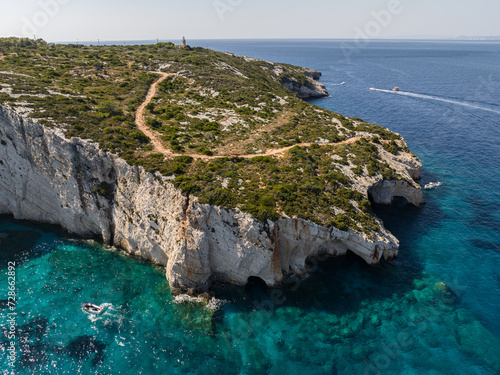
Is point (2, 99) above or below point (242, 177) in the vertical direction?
above

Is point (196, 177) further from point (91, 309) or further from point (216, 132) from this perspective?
point (91, 309)

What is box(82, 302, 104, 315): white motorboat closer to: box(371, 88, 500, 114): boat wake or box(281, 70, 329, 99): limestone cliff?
box(281, 70, 329, 99): limestone cliff

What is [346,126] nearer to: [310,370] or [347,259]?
[347,259]

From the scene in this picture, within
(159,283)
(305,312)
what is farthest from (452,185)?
(159,283)

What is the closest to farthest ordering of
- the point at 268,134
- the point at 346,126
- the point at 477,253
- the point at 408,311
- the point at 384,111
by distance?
1. the point at 408,311
2. the point at 477,253
3. the point at 268,134
4. the point at 346,126
5. the point at 384,111

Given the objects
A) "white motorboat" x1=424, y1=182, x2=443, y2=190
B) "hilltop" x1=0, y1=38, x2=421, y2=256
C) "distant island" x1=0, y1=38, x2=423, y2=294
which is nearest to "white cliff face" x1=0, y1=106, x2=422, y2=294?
"distant island" x1=0, y1=38, x2=423, y2=294

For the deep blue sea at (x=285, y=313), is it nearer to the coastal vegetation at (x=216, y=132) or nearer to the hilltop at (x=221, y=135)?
the hilltop at (x=221, y=135)
